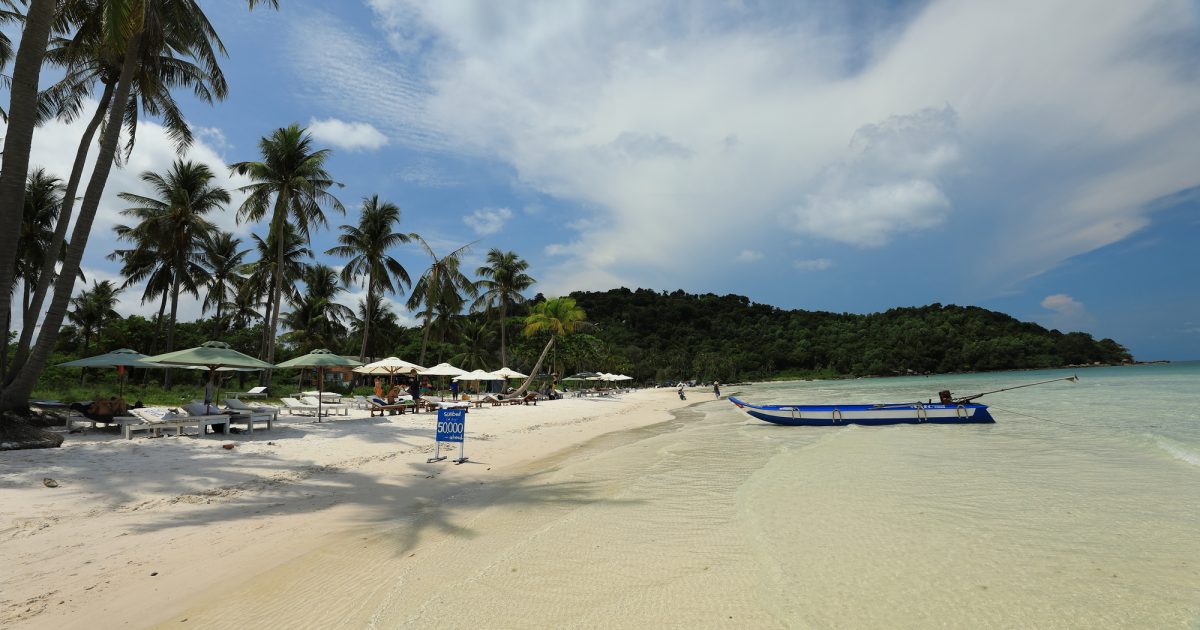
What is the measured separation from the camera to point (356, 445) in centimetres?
1038

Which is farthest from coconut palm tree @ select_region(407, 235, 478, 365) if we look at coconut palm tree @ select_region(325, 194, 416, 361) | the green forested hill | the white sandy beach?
the green forested hill

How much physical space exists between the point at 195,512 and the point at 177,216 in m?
24.9

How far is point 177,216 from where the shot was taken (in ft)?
78.6

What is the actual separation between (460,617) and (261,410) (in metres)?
12.8

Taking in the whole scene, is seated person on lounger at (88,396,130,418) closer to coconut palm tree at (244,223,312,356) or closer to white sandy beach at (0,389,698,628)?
white sandy beach at (0,389,698,628)

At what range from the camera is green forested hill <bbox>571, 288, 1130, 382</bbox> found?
85375 mm

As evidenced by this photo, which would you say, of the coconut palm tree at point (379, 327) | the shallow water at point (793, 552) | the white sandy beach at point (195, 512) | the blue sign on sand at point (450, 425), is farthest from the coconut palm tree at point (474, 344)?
the shallow water at point (793, 552)

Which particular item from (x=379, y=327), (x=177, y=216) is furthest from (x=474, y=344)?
(x=177, y=216)

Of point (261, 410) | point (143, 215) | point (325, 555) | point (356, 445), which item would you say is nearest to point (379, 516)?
point (325, 555)

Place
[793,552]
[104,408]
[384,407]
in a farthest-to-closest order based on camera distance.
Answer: [384,407] → [104,408] → [793,552]

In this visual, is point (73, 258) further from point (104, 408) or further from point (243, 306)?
point (243, 306)

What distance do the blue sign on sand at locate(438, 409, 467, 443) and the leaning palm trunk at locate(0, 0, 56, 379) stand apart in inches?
355

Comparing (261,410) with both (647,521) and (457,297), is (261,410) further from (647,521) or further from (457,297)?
(457,297)

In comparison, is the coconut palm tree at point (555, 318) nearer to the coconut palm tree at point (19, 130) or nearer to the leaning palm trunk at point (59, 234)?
the leaning palm trunk at point (59, 234)
